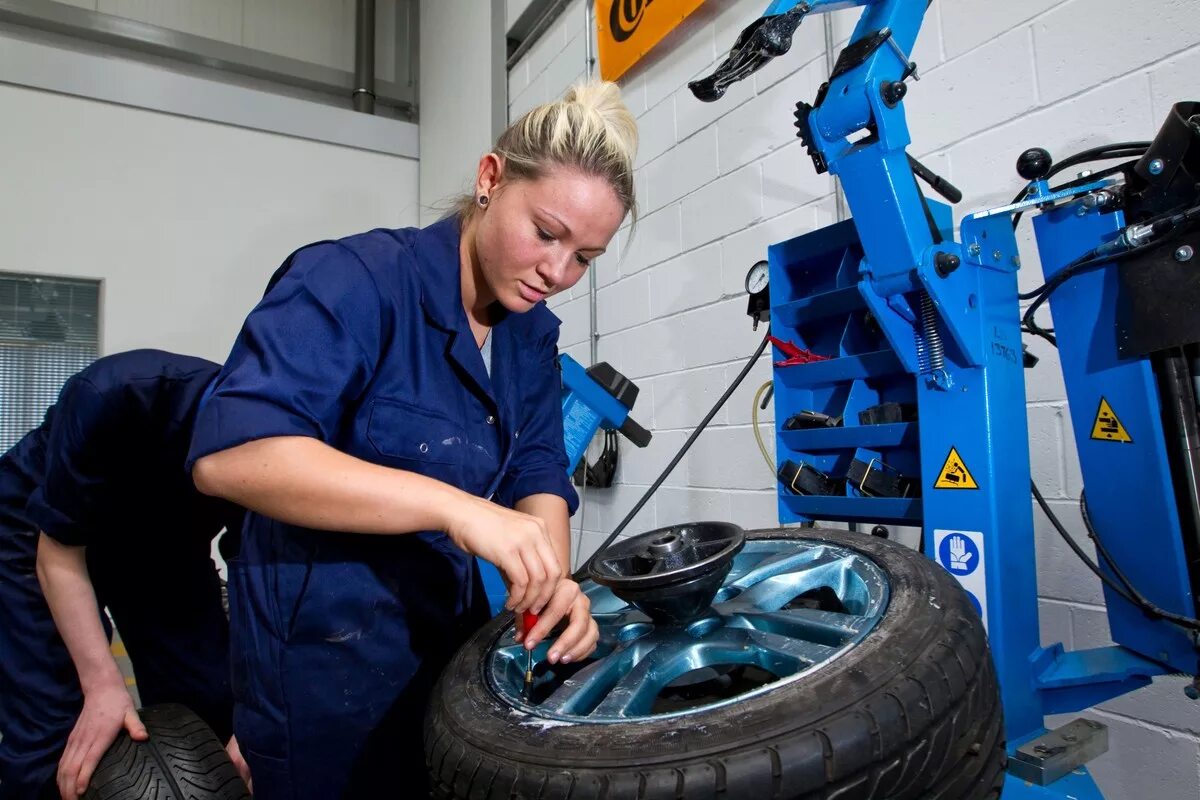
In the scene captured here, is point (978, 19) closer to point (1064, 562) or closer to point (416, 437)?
point (1064, 562)

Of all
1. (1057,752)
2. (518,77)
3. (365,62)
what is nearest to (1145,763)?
(1057,752)

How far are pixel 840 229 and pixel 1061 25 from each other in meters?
0.65

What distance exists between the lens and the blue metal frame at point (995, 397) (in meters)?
0.94

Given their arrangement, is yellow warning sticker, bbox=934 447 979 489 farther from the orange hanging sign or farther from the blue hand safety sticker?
the orange hanging sign

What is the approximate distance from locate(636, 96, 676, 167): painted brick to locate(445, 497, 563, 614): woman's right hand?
77.9 inches

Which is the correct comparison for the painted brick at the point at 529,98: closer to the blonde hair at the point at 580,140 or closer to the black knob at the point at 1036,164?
the blonde hair at the point at 580,140

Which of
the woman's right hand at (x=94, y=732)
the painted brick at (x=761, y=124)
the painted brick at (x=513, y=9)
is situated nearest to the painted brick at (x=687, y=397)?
the painted brick at (x=761, y=124)

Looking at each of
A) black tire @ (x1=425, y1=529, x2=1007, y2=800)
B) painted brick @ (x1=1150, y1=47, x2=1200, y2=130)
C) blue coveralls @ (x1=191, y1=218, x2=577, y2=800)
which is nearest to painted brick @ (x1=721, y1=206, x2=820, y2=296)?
painted brick @ (x1=1150, y1=47, x2=1200, y2=130)

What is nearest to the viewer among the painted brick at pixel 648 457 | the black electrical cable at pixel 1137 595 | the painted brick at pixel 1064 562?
the black electrical cable at pixel 1137 595

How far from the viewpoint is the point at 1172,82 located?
46.6 inches

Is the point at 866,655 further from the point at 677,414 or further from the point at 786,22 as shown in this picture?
the point at 677,414

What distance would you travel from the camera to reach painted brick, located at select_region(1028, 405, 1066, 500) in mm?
1327

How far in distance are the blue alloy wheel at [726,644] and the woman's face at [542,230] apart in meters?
0.55

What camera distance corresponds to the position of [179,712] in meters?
1.46
